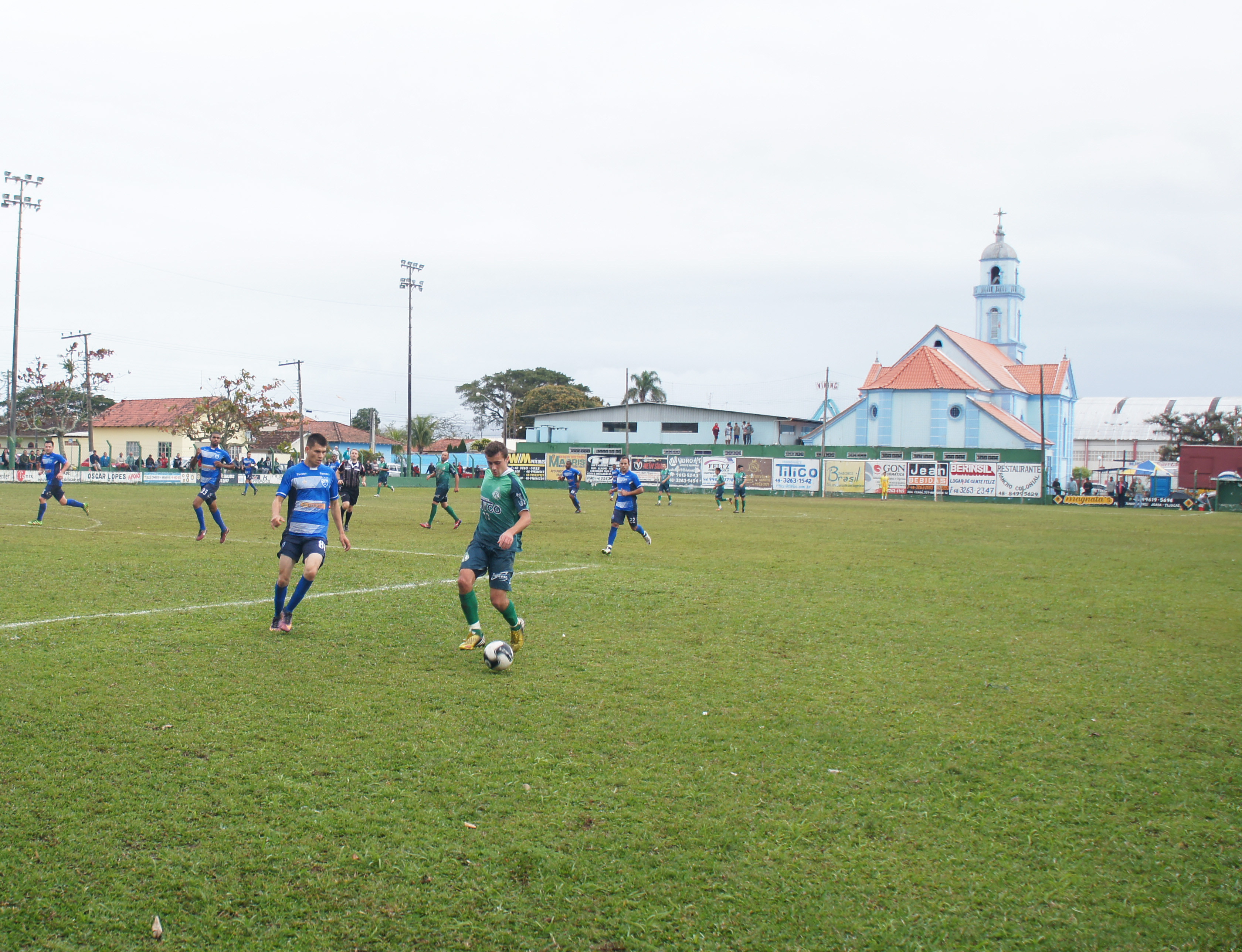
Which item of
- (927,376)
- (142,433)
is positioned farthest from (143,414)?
(927,376)

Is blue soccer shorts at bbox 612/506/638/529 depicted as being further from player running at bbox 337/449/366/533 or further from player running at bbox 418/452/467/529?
Result: player running at bbox 337/449/366/533

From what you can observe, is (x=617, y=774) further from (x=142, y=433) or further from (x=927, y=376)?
(x=142, y=433)

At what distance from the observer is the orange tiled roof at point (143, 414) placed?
3310 inches

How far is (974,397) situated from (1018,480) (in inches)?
824

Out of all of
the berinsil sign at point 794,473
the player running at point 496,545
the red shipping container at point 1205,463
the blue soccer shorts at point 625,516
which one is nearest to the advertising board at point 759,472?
the berinsil sign at point 794,473

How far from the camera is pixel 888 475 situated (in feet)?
175

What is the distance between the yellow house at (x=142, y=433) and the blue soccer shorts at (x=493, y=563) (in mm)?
77856

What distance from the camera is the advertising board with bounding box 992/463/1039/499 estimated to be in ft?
168

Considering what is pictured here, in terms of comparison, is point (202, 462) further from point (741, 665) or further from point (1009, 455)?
point (1009, 455)

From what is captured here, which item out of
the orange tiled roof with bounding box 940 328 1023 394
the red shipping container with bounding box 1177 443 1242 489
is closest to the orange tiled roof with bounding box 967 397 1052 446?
the orange tiled roof with bounding box 940 328 1023 394

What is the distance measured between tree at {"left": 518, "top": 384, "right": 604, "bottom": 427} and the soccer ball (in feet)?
285

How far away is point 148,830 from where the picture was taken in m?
4.38

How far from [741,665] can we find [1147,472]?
69815 mm

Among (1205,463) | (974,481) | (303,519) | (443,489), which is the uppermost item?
(1205,463)
